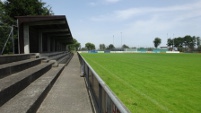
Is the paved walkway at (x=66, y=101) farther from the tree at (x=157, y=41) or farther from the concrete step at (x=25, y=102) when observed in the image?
the tree at (x=157, y=41)

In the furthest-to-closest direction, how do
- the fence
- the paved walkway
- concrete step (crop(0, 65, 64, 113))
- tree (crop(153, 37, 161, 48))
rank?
1. tree (crop(153, 37, 161, 48))
2. the paved walkway
3. concrete step (crop(0, 65, 64, 113))
4. the fence

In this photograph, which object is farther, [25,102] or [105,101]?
[25,102]

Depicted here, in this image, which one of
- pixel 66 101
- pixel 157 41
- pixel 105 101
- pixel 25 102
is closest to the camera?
pixel 105 101

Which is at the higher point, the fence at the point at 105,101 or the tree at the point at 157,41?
the tree at the point at 157,41

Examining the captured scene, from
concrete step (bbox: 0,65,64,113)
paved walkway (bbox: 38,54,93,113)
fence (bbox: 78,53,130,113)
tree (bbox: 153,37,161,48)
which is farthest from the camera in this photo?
tree (bbox: 153,37,161,48)

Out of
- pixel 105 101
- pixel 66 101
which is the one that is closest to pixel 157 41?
pixel 66 101

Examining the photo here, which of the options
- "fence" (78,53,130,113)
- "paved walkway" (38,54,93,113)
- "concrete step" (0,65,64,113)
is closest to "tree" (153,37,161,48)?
"paved walkway" (38,54,93,113)

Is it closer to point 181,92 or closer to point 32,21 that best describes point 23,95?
point 181,92

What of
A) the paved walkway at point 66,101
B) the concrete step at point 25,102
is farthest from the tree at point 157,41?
the concrete step at point 25,102

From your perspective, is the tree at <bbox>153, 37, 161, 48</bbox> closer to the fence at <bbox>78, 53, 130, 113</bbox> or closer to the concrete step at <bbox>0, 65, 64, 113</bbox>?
the concrete step at <bbox>0, 65, 64, 113</bbox>

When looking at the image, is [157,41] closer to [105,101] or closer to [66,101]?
[66,101]

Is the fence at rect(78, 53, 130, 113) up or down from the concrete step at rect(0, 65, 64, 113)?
up

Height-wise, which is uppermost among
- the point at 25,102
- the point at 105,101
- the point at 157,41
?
the point at 157,41

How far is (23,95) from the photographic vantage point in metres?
5.46
